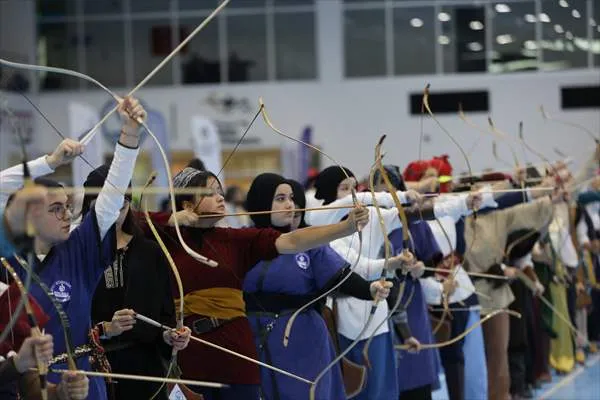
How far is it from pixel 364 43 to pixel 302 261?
1635cm

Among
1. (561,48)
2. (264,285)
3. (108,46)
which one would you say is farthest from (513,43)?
(264,285)

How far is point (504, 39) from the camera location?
1983cm

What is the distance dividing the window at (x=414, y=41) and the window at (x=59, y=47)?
5982 millimetres

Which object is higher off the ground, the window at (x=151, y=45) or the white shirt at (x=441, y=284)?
the window at (x=151, y=45)

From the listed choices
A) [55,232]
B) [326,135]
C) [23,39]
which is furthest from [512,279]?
[23,39]

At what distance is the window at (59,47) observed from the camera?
21469 millimetres

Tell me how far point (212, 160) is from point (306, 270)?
873 centimetres

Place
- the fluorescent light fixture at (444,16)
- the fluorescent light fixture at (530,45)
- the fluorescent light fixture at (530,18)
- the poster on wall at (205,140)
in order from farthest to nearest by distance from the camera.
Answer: the fluorescent light fixture at (444,16) → the fluorescent light fixture at (530,45) → the fluorescent light fixture at (530,18) → the poster on wall at (205,140)

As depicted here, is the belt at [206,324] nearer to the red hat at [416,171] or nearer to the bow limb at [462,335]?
the bow limb at [462,335]

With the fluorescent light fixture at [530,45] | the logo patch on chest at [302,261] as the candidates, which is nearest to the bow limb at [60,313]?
the logo patch on chest at [302,261]

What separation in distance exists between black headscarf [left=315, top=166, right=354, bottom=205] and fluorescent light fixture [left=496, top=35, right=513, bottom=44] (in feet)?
48.3

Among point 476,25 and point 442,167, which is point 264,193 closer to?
point 442,167

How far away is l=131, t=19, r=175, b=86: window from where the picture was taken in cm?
2134

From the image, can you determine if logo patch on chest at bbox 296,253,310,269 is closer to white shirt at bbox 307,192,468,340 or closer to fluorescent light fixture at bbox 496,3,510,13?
white shirt at bbox 307,192,468,340
